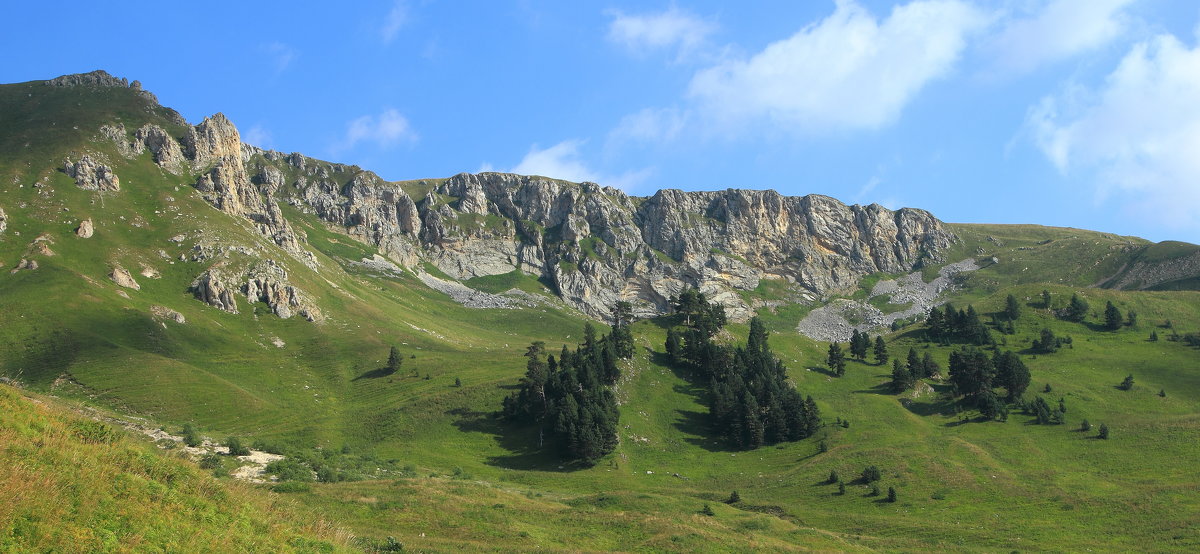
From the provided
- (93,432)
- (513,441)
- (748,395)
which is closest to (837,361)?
(748,395)

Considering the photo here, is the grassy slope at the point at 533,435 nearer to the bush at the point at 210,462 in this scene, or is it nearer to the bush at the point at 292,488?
the bush at the point at 292,488

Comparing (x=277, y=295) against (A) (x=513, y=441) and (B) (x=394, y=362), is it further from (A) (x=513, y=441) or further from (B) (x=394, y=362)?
(A) (x=513, y=441)

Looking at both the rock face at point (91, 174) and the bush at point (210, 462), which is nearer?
the bush at point (210, 462)

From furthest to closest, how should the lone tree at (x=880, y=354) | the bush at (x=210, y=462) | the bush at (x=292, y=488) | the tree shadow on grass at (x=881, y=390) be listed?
1. the lone tree at (x=880, y=354)
2. the tree shadow on grass at (x=881, y=390)
3. the bush at (x=210, y=462)
4. the bush at (x=292, y=488)

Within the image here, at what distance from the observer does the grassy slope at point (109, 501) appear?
16047mm

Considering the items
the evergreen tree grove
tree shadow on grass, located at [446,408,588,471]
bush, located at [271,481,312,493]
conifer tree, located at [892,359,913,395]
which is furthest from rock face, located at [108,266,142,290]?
conifer tree, located at [892,359,913,395]

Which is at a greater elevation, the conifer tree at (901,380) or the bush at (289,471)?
the conifer tree at (901,380)

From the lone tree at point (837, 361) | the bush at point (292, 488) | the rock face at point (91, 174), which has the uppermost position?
the rock face at point (91, 174)

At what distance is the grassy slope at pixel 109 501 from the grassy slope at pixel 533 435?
12166mm

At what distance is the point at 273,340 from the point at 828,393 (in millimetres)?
117678

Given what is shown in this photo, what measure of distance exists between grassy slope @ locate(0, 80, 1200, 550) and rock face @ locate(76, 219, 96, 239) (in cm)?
249

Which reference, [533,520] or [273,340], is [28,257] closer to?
[273,340]

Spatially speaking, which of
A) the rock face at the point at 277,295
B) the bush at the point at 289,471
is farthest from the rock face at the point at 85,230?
the bush at the point at 289,471

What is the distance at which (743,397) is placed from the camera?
104 meters
